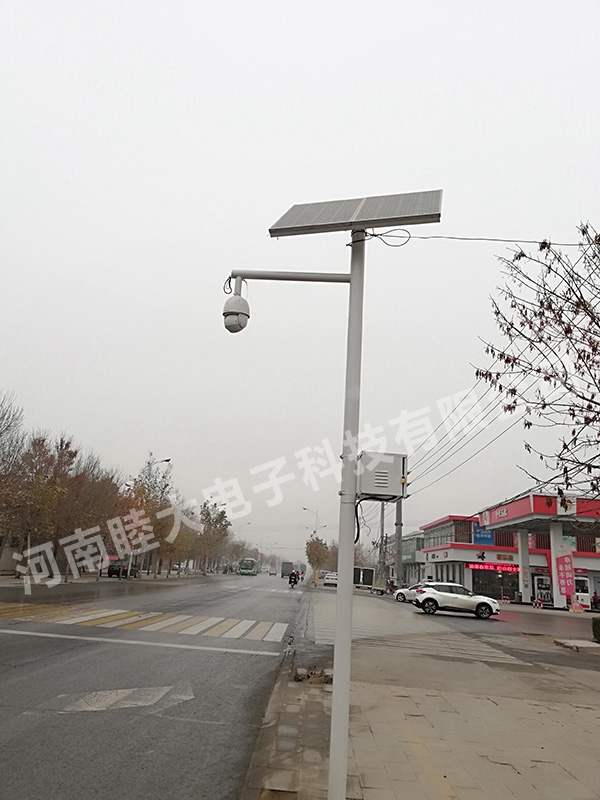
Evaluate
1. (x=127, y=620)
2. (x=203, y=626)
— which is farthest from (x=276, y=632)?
(x=127, y=620)

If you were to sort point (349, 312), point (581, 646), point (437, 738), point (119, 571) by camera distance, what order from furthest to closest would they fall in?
point (119, 571) < point (581, 646) < point (437, 738) < point (349, 312)

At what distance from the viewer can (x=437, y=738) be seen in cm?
629

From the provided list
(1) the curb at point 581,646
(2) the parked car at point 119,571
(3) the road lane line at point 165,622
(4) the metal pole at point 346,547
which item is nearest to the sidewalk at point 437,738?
(4) the metal pole at point 346,547

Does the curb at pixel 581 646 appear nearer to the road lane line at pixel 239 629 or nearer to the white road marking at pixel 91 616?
the road lane line at pixel 239 629

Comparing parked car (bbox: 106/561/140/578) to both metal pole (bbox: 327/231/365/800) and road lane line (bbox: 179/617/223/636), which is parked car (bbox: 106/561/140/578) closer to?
road lane line (bbox: 179/617/223/636)

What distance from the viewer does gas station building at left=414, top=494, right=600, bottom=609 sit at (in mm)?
35062

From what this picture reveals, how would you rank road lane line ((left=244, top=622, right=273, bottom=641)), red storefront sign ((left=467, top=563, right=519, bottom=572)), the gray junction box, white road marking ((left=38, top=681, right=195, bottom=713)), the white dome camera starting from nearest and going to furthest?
the gray junction box < the white dome camera < white road marking ((left=38, top=681, right=195, bottom=713)) < road lane line ((left=244, top=622, right=273, bottom=641)) < red storefront sign ((left=467, top=563, right=519, bottom=572))

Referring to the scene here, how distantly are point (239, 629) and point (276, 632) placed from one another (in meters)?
1.03

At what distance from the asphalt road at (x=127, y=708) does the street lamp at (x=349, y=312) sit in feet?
4.70

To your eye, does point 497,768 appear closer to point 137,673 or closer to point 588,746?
point 588,746

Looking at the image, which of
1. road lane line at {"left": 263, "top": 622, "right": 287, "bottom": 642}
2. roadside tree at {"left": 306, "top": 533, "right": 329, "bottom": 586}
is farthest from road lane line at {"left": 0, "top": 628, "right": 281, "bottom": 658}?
roadside tree at {"left": 306, "top": 533, "right": 329, "bottom": 586}

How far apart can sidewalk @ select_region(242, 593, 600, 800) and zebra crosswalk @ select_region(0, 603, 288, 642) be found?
4967 mm

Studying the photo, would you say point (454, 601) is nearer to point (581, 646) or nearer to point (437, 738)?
point (581, 646)

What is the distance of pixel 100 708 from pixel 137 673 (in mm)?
2084
